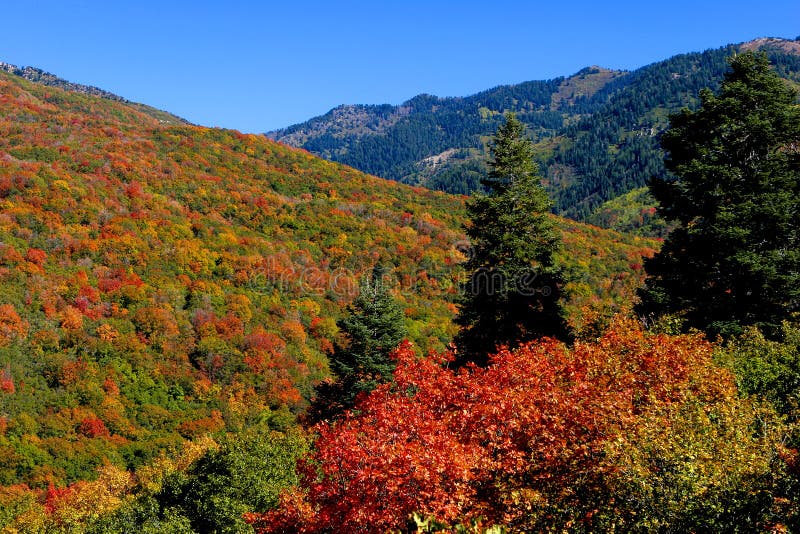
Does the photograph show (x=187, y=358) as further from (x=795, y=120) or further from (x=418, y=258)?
(x=795, y=120)

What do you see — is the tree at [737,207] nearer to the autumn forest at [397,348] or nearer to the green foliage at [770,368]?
the autumn forest at [397,348]

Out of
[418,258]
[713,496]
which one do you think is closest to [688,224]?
[713,496]

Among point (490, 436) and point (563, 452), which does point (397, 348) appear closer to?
point (490, 436)

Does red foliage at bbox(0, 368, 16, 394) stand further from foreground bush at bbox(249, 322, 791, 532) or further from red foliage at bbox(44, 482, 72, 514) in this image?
foreground bush at bbox(249, 322, 791, 532)

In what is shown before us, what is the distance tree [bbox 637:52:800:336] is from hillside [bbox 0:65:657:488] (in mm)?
4858

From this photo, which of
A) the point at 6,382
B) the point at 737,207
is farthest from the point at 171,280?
the point at 737,207

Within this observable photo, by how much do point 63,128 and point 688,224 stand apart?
11311 centimetres

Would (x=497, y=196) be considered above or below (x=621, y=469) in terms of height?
above

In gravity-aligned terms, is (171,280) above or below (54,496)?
above

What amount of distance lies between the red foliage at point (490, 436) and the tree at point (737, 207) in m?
7.36

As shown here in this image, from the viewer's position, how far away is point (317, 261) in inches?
3597

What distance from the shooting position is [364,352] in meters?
37.9

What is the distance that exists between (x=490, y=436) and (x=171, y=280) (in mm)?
66347

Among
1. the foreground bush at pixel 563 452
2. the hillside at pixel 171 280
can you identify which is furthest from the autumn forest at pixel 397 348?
the hillside at pixel 171 280
